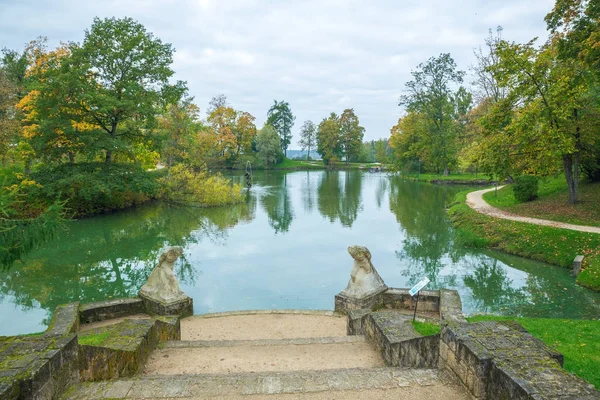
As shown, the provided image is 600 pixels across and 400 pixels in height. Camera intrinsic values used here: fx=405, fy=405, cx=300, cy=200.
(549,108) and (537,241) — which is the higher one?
(549,108)

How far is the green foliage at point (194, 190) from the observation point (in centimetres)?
2753

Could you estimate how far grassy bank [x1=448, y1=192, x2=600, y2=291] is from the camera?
12266 mm

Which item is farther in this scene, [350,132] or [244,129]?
[350,132]

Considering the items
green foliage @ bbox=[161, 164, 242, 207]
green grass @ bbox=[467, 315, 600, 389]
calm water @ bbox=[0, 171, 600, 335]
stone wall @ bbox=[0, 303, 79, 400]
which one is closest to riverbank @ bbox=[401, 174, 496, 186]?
calm water @ bbox=[0, 171, 600, 335]

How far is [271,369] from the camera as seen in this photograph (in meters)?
5.05

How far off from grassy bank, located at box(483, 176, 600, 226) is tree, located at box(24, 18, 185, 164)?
21.0 metres

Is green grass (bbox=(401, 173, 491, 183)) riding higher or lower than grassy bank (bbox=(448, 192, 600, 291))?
higher

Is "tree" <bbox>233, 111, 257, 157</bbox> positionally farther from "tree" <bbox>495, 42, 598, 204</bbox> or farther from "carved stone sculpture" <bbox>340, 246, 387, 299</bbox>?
"carved stone sculpture" <bbox>340, 246, 387, 299</bbox>

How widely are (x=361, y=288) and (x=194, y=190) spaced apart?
2133 cm

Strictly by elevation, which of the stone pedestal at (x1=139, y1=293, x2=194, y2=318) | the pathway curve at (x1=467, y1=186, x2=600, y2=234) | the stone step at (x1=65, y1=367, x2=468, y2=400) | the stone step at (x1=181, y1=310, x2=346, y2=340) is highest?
the stone step at (x1=65, y1=367, x2=468, y2=400)

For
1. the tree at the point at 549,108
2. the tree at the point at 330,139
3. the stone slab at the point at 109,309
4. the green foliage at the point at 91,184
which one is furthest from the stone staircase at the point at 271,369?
the tree at the point at 330,139

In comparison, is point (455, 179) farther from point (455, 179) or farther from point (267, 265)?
point (267, 265)

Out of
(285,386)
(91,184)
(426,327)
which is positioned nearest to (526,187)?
Answer: (426,327)

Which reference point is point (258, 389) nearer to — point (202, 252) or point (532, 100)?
point (202, 252)
